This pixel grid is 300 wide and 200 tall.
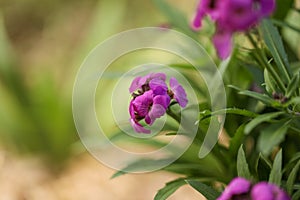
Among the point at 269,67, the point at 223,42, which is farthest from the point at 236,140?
the point at 223,42

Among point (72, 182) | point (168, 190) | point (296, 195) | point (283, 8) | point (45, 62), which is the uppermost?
point (45, 62)

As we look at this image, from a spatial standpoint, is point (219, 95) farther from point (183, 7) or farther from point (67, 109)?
point (183, 7)

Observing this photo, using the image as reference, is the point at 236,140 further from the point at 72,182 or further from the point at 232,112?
the point at 72,182

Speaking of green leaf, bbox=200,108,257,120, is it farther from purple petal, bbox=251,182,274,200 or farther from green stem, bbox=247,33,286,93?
purple petal, bbox=251,182,274,200

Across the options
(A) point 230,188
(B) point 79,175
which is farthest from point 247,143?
(B) point 79,175

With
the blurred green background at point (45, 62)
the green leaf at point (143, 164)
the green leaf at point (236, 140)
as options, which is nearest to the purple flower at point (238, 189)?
the green leaf at point (236, 140)

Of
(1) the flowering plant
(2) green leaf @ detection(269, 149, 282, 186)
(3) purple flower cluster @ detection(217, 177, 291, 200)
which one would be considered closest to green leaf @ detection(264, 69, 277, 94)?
(1) the flowering plant
